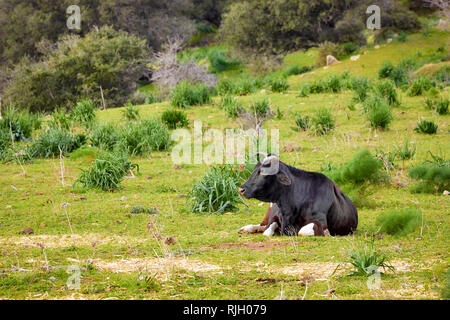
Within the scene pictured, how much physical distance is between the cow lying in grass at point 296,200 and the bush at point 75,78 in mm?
18173

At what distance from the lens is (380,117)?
1400cm

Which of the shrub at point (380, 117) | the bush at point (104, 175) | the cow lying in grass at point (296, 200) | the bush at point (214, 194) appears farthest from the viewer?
the shrub at point (380, 117)

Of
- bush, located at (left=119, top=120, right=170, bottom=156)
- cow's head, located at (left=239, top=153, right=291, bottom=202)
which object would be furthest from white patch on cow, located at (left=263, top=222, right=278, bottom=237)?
bush, located at (left=119, top=120, right=170, bottom=156)

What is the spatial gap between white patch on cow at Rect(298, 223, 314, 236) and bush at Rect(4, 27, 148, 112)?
18.8m

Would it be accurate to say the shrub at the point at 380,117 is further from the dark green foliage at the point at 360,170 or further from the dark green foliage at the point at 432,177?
the dark green foliage at the point at 360,170

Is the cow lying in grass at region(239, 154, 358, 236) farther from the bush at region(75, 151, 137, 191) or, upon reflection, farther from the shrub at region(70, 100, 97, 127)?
the shrub at region(70, 100, 97, 127)

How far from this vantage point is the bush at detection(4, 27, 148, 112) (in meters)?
25.7

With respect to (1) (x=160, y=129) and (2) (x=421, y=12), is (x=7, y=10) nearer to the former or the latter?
(2) (x=421, y=12)

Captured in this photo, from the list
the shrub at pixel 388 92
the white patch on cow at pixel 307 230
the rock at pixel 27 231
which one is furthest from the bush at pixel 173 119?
the white patch on cow at pixel 307 230

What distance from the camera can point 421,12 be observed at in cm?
3959

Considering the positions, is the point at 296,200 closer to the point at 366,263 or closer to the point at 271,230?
the point at 271,230

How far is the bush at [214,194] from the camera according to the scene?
855cm

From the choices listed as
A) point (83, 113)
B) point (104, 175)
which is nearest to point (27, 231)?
point (104, 175)
